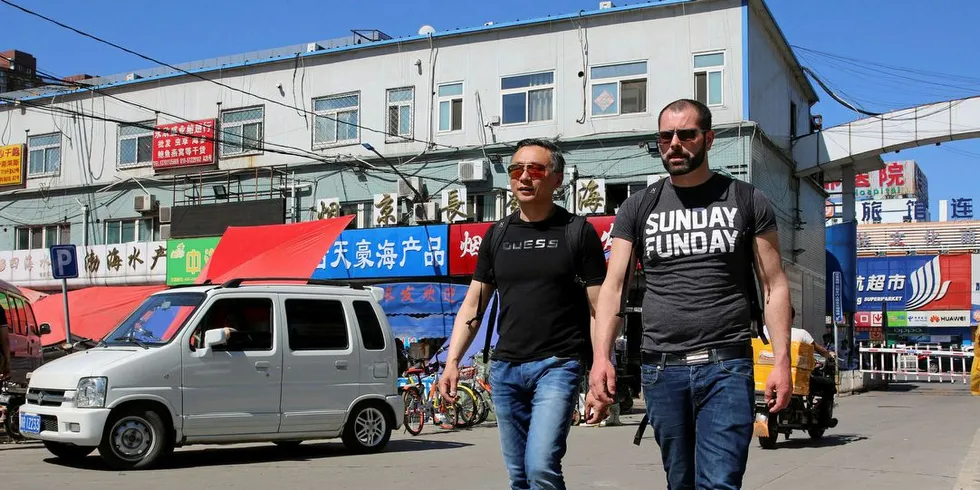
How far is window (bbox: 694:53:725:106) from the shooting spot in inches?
952

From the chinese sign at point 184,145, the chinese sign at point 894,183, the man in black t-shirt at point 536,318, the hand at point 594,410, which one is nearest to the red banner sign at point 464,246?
the chinese sign at point 184,145

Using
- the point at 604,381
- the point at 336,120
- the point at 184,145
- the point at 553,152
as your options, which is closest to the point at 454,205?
the point at 336,120

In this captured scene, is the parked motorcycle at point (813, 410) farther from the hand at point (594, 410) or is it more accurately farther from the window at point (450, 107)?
the window at point (450, 107)

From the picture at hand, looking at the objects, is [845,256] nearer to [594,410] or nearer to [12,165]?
[12,165]

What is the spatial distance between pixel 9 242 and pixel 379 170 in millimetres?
14850

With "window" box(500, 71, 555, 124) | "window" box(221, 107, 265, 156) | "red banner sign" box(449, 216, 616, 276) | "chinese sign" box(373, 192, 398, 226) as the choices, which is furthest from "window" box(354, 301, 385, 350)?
"window" box(221, 107, 265, 156)

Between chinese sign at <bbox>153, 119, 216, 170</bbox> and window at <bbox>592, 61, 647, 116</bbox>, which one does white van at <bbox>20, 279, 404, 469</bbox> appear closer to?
window at <bbox>592, 61, 647, 116</bbox>

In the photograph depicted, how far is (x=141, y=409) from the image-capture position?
10273mm

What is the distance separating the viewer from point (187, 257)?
28531 mm

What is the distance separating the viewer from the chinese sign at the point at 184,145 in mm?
29797

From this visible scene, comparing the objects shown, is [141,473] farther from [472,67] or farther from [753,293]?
[472,67]

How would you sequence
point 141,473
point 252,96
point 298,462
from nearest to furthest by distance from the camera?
point 141,473, point 298,462, point 252,96

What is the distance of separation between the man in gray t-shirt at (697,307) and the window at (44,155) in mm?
32550

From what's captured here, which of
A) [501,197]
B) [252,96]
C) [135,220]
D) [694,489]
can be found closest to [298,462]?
[694,489]
